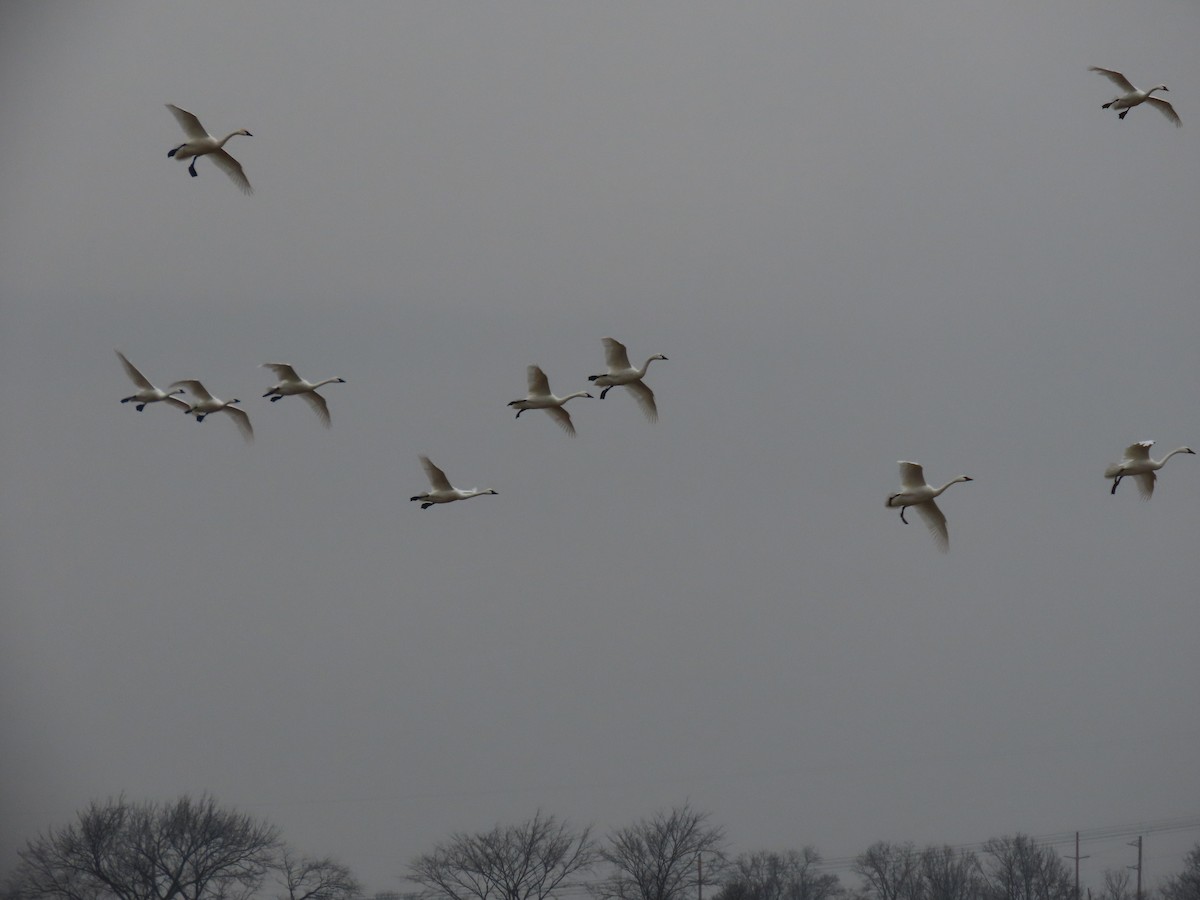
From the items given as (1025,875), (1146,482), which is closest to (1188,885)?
(1025,875)

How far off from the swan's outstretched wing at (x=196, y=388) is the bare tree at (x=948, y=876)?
71.7 metres

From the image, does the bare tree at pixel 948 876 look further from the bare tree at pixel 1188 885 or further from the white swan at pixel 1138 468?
the white swan at pixel 1138 468

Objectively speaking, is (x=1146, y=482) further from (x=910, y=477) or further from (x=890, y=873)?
(x=890, y=873)

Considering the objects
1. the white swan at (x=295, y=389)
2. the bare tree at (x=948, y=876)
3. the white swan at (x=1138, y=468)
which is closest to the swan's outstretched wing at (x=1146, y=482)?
the white swan at (x=1138, y=468)

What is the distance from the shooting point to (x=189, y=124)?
54469 millimetres

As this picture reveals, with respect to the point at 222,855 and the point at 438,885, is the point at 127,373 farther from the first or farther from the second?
the point at 438,885

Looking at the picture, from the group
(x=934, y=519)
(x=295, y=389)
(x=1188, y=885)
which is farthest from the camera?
(x=1188, y=885)

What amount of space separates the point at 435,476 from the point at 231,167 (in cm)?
1052

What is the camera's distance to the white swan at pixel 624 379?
57.9m

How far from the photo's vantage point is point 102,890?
91.5 meters

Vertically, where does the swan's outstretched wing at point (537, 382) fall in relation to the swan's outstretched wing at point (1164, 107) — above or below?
below

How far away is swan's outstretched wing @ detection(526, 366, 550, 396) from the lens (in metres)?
57.5

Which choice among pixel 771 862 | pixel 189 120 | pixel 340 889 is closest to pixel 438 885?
pixel 340 889

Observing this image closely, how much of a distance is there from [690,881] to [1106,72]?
201ft
